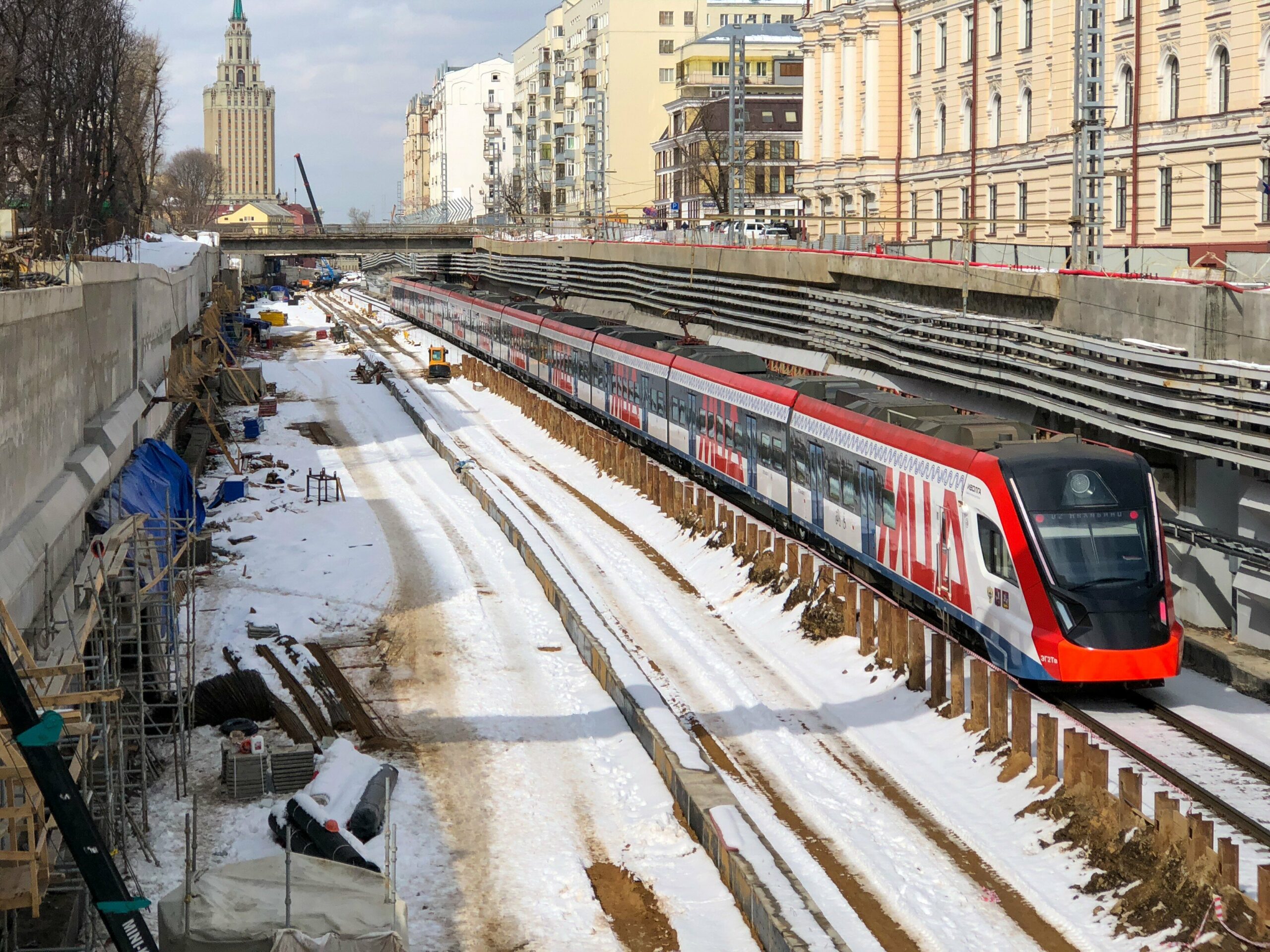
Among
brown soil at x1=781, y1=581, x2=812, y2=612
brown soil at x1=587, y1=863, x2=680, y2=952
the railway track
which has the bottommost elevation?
brown soil at x1=587, y1=863, x2=680, y2=952

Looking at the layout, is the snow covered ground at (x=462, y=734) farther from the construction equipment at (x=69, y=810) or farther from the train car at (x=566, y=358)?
the train car at (x=566, y=358)

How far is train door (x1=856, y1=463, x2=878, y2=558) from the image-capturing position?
21938 millimetres

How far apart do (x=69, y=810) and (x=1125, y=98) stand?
38502 mm

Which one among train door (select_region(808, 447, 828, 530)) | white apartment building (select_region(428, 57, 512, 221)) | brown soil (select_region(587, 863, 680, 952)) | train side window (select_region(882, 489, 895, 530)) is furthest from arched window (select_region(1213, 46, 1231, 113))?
white apartment building (select_region(428, 57, 512, 221))

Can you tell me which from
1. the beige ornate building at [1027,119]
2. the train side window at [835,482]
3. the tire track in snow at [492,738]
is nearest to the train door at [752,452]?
the train side window at [835,482]

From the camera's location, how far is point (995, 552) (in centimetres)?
1791

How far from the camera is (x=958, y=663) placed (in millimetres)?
17641

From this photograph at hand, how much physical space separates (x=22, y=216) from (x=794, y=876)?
4348cm

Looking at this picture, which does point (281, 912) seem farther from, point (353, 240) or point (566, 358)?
point (353, 240)

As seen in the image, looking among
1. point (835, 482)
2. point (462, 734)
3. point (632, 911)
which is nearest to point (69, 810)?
point (632, 911)

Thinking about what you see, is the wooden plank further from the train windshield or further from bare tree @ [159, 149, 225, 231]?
bare tree @ [159, 149, 225, 231]

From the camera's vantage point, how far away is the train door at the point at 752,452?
93.3 ft

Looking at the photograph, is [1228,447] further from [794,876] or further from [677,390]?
[677,390]

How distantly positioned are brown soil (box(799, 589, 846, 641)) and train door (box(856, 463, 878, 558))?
2.98ft
